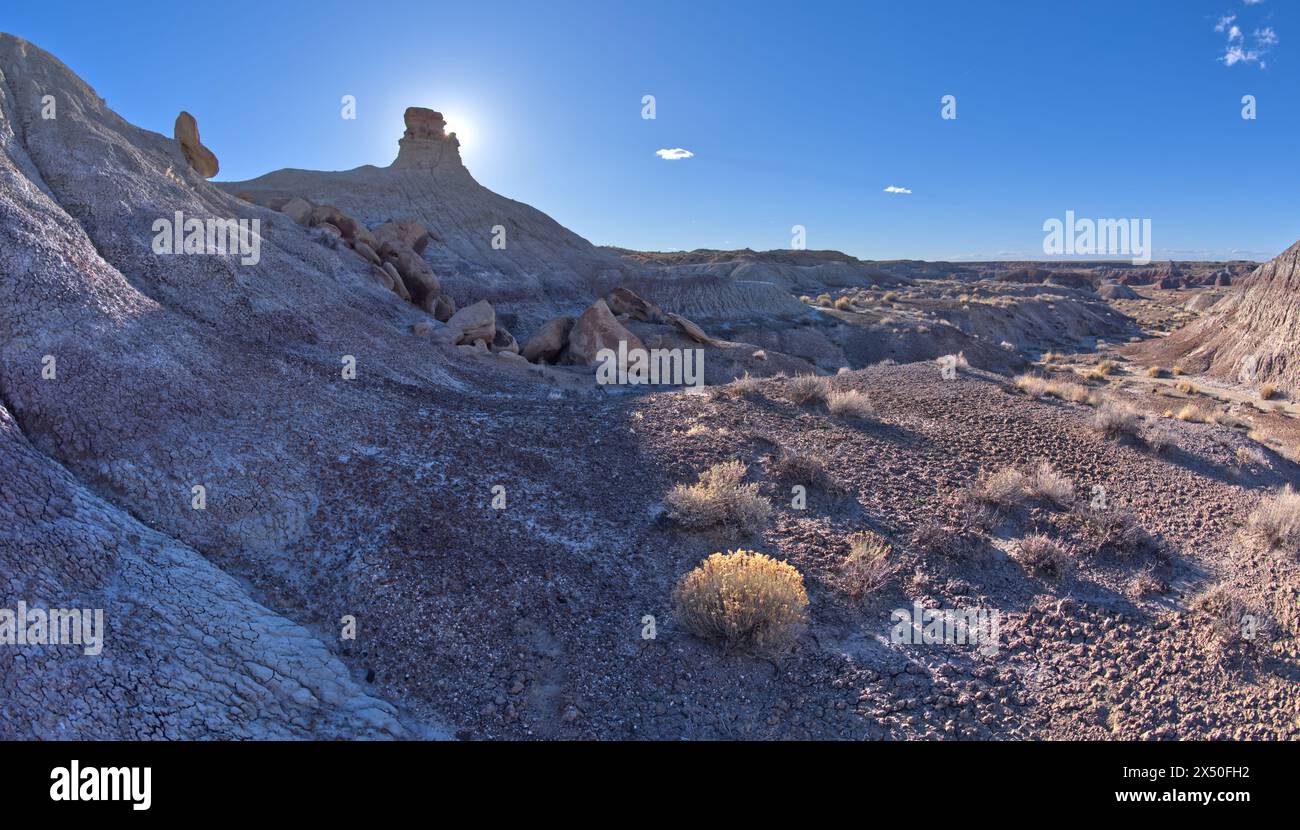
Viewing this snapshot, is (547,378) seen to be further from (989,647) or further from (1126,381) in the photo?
(1126,381)

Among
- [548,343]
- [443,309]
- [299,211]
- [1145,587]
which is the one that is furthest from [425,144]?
[1145,587]

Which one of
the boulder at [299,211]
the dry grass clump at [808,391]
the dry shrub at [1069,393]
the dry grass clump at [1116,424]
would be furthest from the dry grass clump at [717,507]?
the boulder at [299,211]

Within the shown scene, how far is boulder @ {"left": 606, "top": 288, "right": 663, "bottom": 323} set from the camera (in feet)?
88.4

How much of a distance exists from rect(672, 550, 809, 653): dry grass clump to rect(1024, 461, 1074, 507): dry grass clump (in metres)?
4.77

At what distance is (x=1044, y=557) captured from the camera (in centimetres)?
693

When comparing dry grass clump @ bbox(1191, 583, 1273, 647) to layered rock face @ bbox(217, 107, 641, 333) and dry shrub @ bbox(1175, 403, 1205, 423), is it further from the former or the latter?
layered rock face @ bbox(217, 107, 641, 333)

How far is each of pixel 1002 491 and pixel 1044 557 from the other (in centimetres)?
152

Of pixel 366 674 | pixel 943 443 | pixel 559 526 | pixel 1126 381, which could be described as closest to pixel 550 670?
pixel 366 674

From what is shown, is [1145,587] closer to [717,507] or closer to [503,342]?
[717,507]

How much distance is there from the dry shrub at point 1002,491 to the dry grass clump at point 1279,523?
9.02 feet

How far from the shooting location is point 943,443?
416 inches

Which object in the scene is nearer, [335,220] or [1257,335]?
[335,220]

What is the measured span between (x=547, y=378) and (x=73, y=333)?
10533mm

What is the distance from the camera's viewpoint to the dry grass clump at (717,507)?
7.27 m
